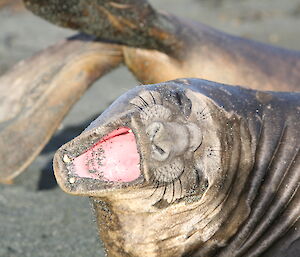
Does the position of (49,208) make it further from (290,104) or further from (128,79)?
(128,79)

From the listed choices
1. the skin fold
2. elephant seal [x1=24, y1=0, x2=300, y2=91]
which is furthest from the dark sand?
elephant seal [x1=24, y1=0, x2=300, y2=91]

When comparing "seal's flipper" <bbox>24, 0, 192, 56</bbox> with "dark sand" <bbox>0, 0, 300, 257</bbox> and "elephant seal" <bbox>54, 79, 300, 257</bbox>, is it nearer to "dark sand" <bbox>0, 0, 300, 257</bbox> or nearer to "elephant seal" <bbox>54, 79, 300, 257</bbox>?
"dark sand" <bbox>0, 0, 300, 257</bbox>

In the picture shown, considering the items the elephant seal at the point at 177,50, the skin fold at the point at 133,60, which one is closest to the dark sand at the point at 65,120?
the skin fold at the point at 133,60

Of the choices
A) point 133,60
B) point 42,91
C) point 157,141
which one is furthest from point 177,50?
point 157,141

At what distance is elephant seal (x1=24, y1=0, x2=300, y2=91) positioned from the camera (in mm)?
3521

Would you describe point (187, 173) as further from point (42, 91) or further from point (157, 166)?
point (42, 91)

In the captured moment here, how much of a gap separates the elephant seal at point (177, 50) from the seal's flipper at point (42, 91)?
22cm

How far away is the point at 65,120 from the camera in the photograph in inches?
193

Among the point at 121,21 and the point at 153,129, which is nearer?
the point at 153,129

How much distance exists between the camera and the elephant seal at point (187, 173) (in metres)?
2.17

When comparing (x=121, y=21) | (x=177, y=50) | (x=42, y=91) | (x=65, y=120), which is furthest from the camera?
(x=65, y=120)

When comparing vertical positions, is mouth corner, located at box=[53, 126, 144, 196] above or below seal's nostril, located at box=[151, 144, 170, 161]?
below

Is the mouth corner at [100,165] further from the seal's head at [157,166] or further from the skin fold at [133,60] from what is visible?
the skin fold at [133,60]

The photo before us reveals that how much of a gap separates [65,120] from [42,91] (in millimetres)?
1006
